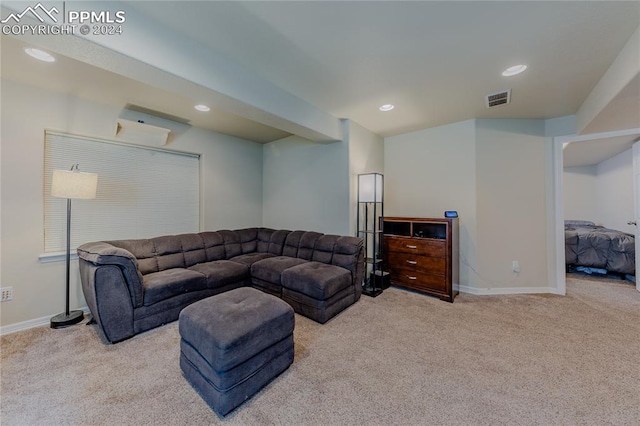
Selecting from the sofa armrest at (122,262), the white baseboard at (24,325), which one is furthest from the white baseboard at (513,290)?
the white baseboard at (24,325)

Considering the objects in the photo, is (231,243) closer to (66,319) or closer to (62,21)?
(66,319)

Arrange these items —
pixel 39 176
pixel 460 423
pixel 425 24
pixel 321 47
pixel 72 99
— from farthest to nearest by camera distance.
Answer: pixel 72 99 → pixel 39 176 → pixel 321 47 → pixel 425 24 → pixel 460 423

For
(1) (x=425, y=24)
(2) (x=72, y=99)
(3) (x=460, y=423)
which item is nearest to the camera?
Result: (3) (x=460, y=423)

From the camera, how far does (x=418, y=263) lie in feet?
Result: 11.0

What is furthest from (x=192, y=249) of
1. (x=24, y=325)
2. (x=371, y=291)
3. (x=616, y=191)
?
(x=616, y=191)

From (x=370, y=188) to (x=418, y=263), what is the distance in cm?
120

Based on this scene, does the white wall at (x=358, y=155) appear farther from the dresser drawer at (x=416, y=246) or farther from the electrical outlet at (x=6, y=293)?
the electrical outlet at (x=6, y=293)

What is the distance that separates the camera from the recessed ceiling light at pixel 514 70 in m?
2.18

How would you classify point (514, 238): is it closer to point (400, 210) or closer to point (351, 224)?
point (400, 210)

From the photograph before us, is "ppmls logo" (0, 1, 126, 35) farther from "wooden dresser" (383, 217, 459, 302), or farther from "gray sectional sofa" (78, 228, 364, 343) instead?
"wooden dresser" (383, 217, 459, 302)

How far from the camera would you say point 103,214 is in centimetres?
293

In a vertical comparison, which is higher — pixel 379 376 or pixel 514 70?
pixel 514 70

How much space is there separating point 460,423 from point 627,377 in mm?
1395

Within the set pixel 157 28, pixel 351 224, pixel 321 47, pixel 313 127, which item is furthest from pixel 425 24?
pixel 351 224
